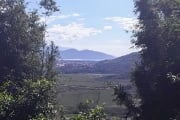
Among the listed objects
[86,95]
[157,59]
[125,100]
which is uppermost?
[157,59]

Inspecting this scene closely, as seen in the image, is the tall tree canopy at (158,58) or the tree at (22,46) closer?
the tall tree canopy at (158,58)

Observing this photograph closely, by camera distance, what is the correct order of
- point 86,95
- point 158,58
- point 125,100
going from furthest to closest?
point 86,95 → point 125,100 → point 158,58

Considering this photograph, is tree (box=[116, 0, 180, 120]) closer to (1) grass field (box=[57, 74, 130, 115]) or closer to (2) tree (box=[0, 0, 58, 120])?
(1) grass field (box=[57, 74, 130, 115])

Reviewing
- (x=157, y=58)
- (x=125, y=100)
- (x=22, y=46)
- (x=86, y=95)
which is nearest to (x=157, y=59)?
(x=157, y=58)

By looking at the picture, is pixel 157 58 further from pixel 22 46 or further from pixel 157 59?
pixel 22 46

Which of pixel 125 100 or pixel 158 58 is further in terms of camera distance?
pixel 125 100

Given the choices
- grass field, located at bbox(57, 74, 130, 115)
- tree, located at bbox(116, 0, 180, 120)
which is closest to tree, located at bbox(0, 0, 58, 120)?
grass field, located at bbox(57, 74, 130, 115)

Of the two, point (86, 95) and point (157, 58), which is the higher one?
point (157, 58)

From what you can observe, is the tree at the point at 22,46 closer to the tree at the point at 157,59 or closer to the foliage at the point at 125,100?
the foliage at the point at 125,100

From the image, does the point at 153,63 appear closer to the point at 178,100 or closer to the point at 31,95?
the point at 178,100

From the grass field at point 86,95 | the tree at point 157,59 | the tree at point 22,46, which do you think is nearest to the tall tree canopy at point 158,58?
the tree at point 157,59

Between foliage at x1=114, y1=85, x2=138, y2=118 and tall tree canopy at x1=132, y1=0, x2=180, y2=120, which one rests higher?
tall tree canopy at x1=132, y1=0, x2=180, y2=120

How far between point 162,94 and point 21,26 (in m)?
12.6

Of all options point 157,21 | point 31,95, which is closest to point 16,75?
point 157,21
